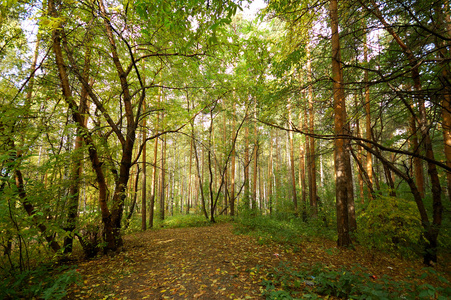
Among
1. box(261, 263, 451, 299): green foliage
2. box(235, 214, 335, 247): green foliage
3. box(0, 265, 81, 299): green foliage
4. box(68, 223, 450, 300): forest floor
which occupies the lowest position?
box(235, 214, 335, 247): green foliage

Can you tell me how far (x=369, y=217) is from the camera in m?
5.07

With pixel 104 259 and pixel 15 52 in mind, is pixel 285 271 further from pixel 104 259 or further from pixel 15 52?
pixel 15 52

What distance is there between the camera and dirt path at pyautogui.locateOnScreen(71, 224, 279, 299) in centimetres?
304

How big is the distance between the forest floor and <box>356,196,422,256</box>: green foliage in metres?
0.40

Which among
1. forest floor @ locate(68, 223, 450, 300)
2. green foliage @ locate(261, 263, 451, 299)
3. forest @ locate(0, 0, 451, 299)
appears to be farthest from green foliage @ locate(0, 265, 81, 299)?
green foliage @ locate(261, 263, 451, 299)

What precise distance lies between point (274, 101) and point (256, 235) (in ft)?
15.2

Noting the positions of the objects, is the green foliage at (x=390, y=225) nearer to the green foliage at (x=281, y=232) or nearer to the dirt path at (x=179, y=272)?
the green foliage at (x=281, y=232)

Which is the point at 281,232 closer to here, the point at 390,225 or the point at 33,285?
the point at 390,225

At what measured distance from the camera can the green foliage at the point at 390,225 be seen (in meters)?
4.65

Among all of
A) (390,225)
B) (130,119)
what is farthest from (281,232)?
(130,119)

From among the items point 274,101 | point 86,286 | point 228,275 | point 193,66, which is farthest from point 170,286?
point 274,101

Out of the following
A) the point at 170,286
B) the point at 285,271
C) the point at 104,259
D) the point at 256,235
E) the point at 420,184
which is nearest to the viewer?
the point at 170,286

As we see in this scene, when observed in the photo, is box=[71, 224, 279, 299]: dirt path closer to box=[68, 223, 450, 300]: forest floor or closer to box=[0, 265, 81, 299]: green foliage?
box=[68, 223, 450, 300]: forest floor

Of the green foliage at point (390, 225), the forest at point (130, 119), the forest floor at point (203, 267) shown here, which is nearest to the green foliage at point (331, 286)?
the forest at point (130, 119)
